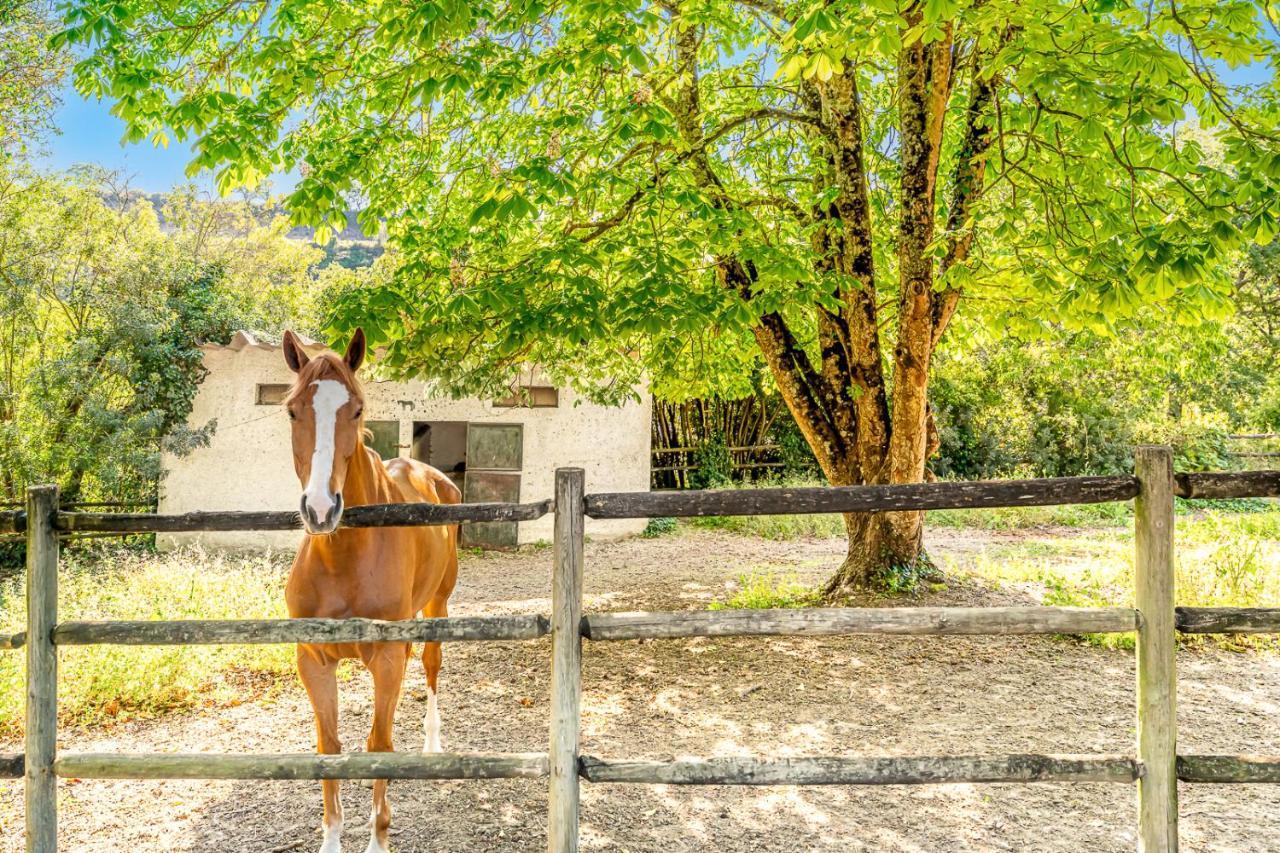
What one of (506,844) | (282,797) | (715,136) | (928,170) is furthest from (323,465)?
(928,170)

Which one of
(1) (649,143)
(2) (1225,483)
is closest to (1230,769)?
(2) (1225,483)

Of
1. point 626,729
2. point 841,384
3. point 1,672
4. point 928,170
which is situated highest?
point 928,170

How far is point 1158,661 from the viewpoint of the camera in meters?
2.71

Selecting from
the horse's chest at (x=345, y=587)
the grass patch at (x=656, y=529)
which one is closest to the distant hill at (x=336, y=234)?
the horse's chest at (x=345, y=587)

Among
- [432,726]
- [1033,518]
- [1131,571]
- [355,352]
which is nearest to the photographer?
[355,352]

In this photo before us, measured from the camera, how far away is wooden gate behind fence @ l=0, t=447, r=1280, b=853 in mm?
2711

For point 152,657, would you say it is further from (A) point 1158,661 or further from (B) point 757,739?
(A) point 1158,661

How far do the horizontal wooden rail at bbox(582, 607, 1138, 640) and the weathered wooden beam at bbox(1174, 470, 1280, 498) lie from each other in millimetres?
503

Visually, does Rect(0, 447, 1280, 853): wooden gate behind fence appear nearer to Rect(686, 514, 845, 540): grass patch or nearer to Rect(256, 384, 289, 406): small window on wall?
Rect(256, 384, 289, 406): small window on wall

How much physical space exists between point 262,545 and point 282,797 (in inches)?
344

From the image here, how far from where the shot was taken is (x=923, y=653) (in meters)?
6.78

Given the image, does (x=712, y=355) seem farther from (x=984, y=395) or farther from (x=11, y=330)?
(x=984, y=395)

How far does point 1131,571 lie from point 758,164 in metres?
6.04

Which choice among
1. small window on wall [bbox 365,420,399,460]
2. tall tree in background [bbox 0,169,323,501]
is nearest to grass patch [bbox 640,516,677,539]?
small window on wall [bbox 365,420,399,460]
